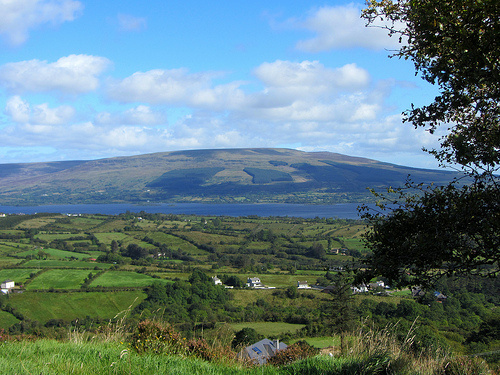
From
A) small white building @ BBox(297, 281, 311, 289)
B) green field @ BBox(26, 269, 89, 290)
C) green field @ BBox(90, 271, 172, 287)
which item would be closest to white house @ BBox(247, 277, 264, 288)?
small white building @ BBox(297, 281, 311, 289)

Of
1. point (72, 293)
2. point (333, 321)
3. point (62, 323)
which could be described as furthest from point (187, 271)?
point (333, 321)

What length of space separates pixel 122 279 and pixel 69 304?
41.4 ft

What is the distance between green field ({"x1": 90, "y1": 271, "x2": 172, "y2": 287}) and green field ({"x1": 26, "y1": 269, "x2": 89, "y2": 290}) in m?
2.40

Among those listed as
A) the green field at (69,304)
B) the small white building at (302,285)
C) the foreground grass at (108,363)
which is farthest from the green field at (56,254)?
the foreground grass at (108,363)

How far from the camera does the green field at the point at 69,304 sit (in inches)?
1693

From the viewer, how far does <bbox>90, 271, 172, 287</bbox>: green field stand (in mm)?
55656

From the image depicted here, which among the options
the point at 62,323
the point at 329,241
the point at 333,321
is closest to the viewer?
the point at 333,321

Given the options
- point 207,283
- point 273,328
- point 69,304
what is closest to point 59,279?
point 69,304

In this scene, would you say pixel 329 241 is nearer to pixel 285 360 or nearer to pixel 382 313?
pixel 382 313

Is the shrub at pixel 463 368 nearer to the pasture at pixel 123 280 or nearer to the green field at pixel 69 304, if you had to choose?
the green field at pixel 69 304

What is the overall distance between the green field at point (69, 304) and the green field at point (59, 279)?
325 centimetres

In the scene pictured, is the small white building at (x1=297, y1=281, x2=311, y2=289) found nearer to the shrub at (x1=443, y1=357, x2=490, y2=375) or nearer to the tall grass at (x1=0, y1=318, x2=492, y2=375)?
the tall grass at (x1=0, y1=318, x2=492, y2=375)

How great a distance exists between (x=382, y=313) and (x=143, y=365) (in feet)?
124

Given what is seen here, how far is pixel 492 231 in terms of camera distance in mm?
5406
